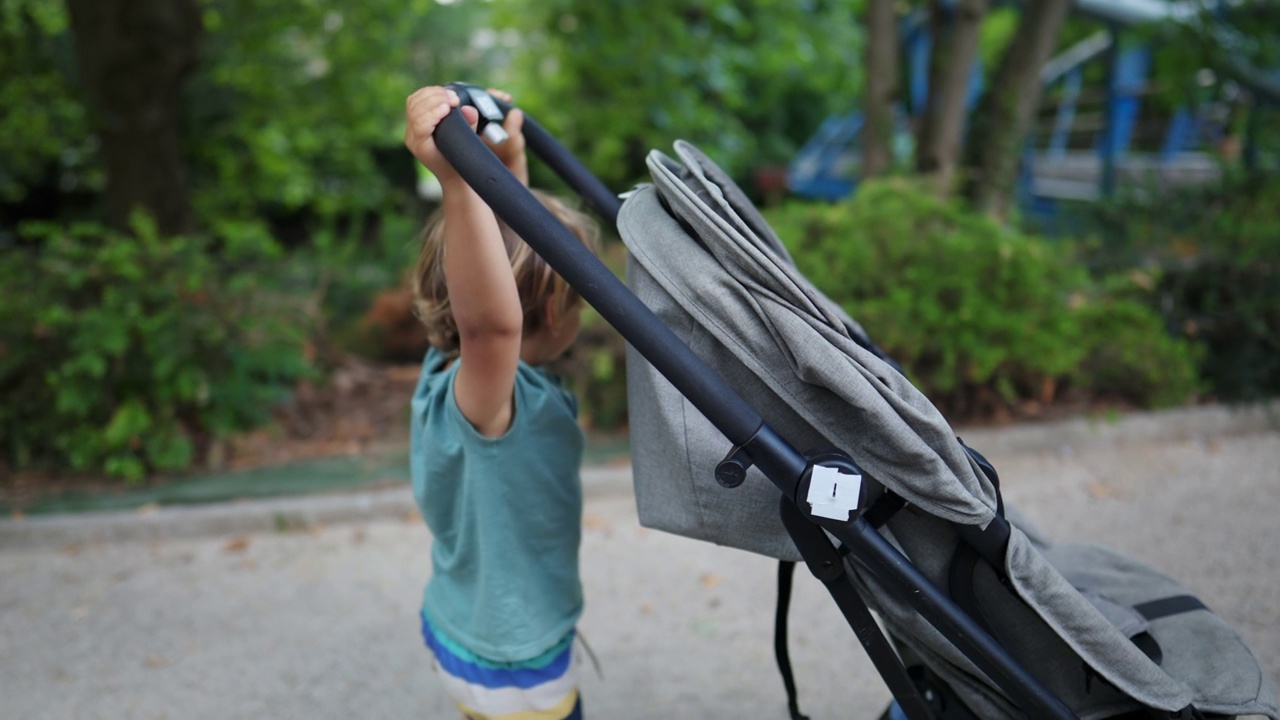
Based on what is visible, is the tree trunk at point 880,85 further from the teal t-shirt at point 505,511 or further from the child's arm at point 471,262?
the child's arm at point 471,262

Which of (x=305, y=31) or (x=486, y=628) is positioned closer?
(x=486, y=628)

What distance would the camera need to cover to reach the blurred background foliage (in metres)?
Answer: 4.53

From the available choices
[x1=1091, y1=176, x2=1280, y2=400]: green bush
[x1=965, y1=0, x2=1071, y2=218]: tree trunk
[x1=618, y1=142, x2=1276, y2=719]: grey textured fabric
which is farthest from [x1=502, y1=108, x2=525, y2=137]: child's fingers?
[x1=965, y1=0, x2=1071, y2=218]: tree trunk

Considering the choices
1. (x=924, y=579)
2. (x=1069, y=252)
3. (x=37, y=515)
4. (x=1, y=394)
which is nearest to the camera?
(x=924, y=579)

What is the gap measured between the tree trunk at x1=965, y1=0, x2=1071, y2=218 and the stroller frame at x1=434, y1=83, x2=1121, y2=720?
5641 millimetres

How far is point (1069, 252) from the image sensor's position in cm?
552

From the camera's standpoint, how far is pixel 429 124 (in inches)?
58.8

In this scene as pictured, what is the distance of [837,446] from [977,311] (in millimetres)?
3231

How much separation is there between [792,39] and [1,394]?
7.25 m

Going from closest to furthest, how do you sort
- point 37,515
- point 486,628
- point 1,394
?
point 486,628 < point 37,515 < point 1,394

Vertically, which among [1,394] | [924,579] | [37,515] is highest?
[924,579]

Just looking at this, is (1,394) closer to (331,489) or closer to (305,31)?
(331,489)

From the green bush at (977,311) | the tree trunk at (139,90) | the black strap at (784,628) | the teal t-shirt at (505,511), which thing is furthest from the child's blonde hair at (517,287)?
the tree trunk at (139,90)

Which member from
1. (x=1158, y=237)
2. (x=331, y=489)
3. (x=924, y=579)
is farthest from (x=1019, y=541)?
(x=1158, y=237)
